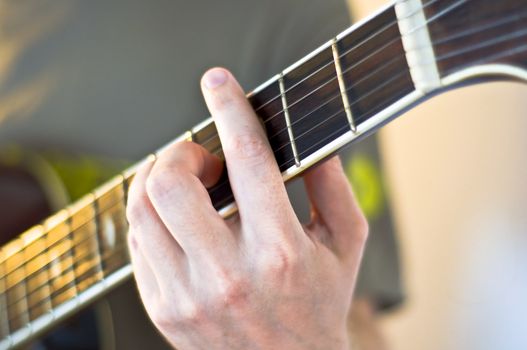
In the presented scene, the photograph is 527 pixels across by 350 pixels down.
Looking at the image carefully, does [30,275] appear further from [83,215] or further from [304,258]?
[304,258]

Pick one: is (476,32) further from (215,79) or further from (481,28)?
(215,79)

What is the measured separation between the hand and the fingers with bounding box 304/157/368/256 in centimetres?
3

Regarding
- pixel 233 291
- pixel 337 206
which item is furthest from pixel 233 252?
pixel 337 206

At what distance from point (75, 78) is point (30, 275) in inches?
12.8

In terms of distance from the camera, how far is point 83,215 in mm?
744

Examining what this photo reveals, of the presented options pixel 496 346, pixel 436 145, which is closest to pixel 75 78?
pixel 436 145

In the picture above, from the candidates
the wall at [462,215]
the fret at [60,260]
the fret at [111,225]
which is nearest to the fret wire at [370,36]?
the fret at [111,225]

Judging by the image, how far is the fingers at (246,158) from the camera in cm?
50

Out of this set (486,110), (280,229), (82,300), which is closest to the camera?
(280,229)

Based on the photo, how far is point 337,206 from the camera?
2.00 ft

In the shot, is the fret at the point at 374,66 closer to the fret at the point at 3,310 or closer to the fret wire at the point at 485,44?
the fret wire at the point at 485,44

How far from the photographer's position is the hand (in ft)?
1.68

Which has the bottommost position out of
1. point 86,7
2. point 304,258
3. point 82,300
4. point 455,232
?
point 304,258

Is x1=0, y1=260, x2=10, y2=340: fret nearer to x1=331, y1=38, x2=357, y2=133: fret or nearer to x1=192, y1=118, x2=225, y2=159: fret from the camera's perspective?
x1=192, y1=118, x2=225, y2=159: fret
